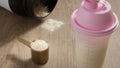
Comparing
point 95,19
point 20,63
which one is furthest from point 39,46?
point 95,19

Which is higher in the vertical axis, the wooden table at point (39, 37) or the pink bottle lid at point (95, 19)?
the pink bottle lid at point (95, 19)

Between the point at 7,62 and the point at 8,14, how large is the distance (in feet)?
0.73

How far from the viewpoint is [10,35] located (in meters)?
0.71

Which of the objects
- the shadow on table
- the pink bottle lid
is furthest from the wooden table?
the pink bottle lid

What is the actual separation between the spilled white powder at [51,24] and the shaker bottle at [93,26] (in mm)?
202

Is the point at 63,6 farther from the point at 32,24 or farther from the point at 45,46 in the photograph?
the point at 45,46

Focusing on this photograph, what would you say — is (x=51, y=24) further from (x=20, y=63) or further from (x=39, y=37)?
(x=20, y=63)

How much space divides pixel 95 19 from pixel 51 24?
275 mm

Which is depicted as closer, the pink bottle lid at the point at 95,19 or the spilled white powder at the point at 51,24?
the pink bottle lid at the point at 95,19

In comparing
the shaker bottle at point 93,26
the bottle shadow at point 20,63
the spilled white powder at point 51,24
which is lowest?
the spilled white powder at point 51,24

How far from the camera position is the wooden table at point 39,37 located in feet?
2.05

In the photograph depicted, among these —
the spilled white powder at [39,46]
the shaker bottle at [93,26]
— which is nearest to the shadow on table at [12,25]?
the spilled white powder at [39,46]

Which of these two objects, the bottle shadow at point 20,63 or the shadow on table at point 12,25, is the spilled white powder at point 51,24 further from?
the bottle shadow at point 20,63

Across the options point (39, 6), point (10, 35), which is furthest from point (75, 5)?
point (10, 35)
